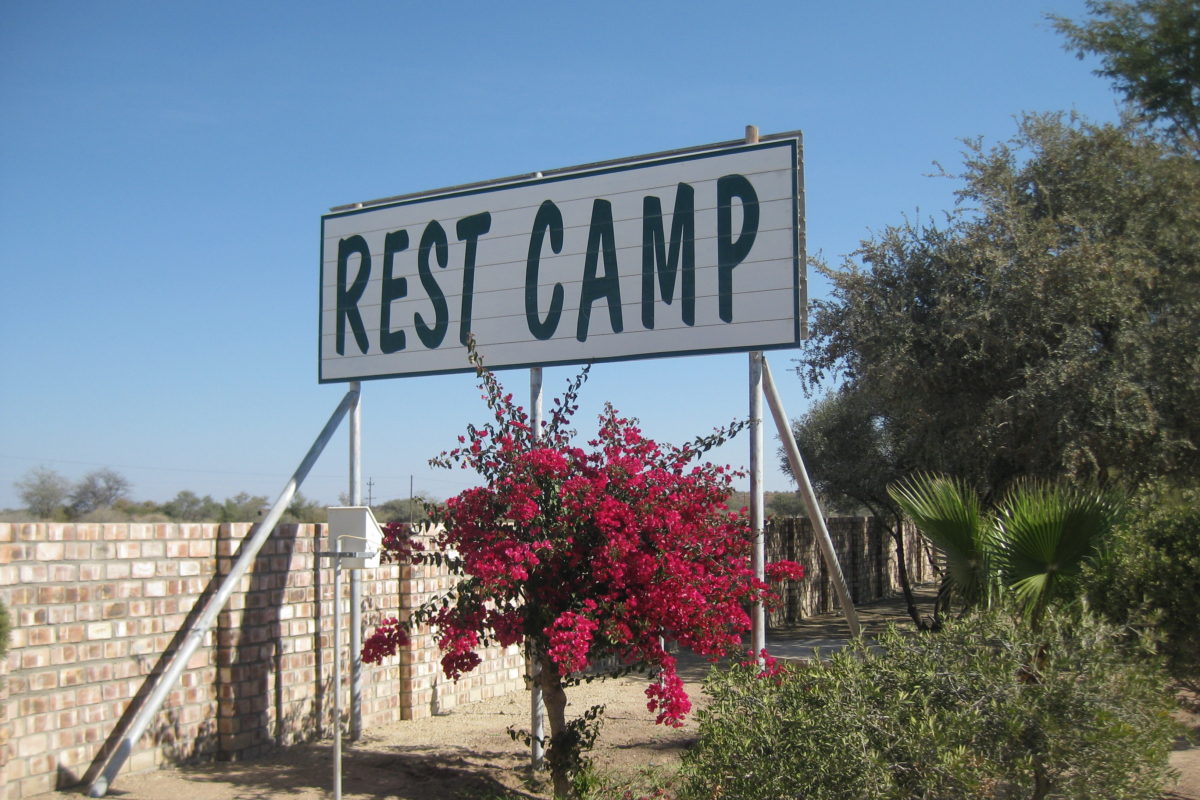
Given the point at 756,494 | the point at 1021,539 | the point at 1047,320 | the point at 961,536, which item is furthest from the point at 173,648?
the point at 1047,320

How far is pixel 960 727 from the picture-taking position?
454 centimetres

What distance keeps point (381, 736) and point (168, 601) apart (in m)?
2.42

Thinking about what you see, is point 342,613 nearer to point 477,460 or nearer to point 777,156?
point 477,460

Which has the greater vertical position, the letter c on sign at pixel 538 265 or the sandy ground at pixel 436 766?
the letter c on sign at pixel 538 265

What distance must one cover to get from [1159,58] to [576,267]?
10258mm

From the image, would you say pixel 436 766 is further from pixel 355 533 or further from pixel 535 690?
pixel 355 533

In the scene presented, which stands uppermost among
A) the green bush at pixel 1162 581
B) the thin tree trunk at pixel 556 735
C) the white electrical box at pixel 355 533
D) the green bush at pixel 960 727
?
the white electrical box at pixel 355 533

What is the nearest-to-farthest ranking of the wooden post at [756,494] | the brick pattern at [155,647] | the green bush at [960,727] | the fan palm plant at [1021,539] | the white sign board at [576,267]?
1. the green bush at [960,727]
2. the fan palm plant at [1021,539]
3. the brick pattern at [155,647]
4. the wooden post at [756,494]
5. the white sign board at [576,267]

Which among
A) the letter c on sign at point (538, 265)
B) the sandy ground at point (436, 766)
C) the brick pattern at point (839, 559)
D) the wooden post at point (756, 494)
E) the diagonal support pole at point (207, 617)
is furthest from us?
the brick pattern at point (839, 559)

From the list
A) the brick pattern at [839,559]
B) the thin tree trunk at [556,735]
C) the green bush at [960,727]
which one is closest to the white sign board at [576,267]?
the thin tree trunk at [556,735]

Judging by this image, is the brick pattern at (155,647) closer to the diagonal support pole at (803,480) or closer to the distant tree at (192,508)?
the diagonal support pole at (803,480)

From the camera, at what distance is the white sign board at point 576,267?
8.22m

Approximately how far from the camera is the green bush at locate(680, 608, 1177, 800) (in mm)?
4523

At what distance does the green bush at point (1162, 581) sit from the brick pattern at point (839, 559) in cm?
958
